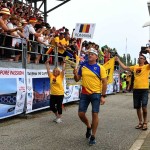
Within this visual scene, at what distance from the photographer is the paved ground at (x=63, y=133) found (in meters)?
7.65

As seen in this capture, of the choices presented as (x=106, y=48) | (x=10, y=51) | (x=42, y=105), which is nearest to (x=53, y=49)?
(x=42, y=105)

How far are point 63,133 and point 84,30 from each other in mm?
6016

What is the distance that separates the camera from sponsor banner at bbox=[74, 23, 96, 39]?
46.2ft

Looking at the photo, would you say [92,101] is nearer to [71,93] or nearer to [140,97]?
[140,97]

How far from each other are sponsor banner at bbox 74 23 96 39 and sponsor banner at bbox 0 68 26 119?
362 centimetres

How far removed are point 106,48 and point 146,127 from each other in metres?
13.9

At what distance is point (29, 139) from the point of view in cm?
823

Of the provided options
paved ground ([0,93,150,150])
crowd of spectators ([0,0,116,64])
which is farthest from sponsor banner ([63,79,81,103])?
paved ground ([0,93,150,150])

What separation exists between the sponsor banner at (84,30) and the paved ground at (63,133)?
3.23m

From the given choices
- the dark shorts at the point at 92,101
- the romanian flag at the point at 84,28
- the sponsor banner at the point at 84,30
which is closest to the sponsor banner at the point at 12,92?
the dark shorts at the point at 92,101

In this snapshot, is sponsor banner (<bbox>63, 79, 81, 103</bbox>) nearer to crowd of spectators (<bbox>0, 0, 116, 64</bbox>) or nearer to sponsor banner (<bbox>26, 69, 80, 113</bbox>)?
crowd of spectators (<bbox>0, 0, 116, 64</bbox>)

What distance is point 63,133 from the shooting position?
9141mm

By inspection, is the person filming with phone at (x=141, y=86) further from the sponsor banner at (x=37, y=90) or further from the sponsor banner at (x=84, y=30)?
the sponsor banner at (x=84, y=30)

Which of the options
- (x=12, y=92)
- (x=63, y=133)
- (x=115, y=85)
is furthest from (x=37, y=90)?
(x=115, y=85)
